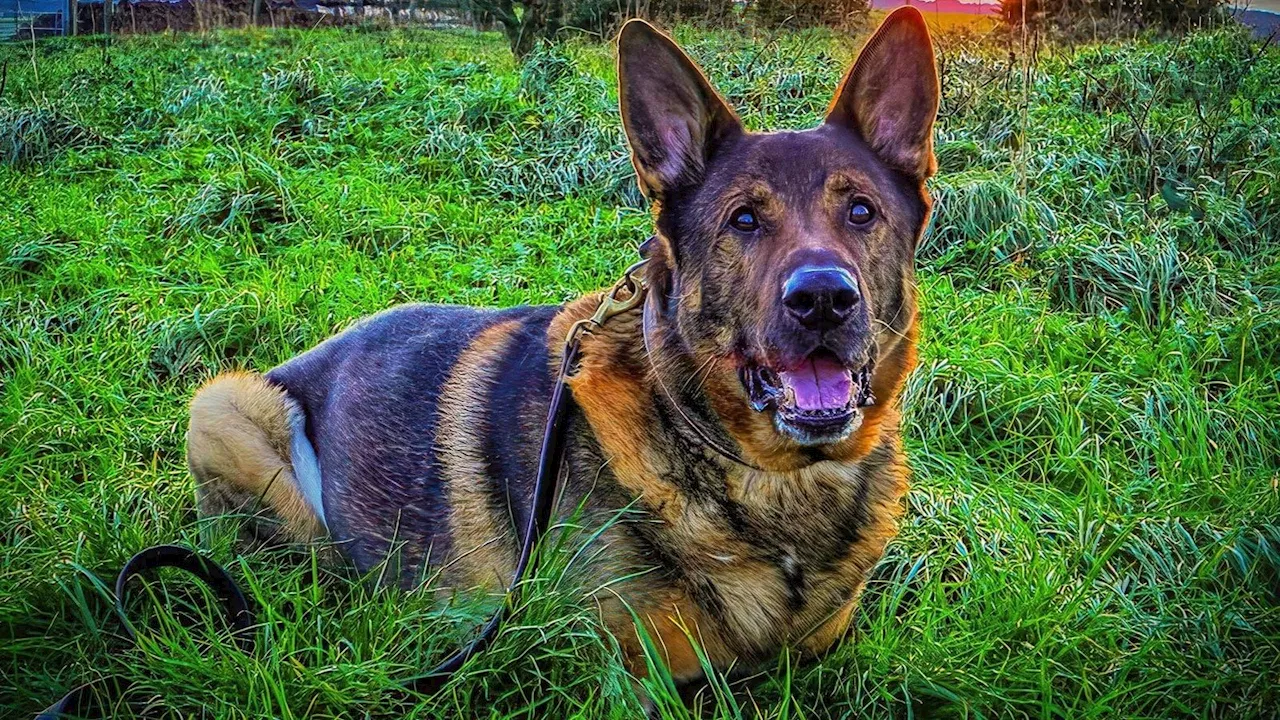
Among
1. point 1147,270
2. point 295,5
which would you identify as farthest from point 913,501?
point 295,5

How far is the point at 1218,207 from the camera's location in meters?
4.57

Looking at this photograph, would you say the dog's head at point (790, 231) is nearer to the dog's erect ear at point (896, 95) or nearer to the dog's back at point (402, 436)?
the dog's erect ear at point (896, 95)

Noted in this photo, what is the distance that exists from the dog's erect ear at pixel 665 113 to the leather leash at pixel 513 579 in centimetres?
25

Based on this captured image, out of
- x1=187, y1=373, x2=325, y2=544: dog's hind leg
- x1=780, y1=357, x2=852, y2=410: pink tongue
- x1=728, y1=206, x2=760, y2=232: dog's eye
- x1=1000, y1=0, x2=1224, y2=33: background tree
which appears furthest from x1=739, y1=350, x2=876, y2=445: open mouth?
x1=1000, y1=0, x2=1224, y2=33: background tree

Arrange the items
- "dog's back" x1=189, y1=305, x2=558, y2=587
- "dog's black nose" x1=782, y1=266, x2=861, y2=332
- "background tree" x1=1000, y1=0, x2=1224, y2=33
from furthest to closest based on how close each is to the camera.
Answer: "background tree" x1=1000, y1=0, x2=1224, y2=33
"dog's back" x1=189, y1=305, x2=558, y2=587
"dog's black nose" x1=782, y1=266, x2=861, y2=332

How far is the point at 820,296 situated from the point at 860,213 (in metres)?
0.37

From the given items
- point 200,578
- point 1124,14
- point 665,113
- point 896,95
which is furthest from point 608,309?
point 1124,14

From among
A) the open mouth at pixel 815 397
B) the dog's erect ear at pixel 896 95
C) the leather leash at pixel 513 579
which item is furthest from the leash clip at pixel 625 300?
the dog's erect ear at pixel 896 95

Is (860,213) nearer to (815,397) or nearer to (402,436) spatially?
(815,397)

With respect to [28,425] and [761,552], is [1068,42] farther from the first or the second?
[28,425]

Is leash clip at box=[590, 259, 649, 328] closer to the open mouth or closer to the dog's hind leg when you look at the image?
the open mouth

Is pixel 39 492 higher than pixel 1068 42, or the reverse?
pixel 1068 42

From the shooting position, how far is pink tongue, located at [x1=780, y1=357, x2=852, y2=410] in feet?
6.70

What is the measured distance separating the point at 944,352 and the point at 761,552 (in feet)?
5.80
